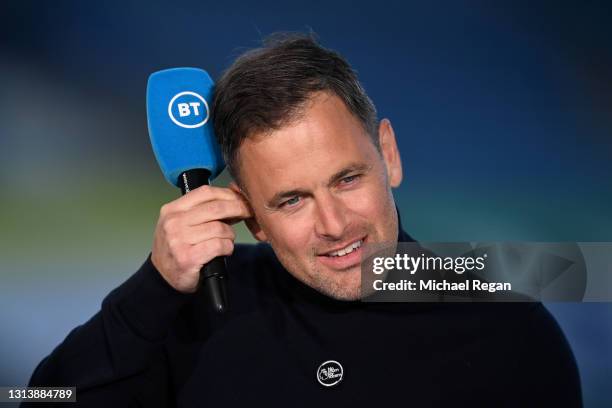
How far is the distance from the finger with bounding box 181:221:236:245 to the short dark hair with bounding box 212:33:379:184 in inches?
7.6

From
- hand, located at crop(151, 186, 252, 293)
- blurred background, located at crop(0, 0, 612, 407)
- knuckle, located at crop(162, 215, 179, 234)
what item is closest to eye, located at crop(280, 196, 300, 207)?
hand, located at crop(151, 186, 252, 293)

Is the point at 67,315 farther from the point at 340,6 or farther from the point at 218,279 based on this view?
the point at 340,6

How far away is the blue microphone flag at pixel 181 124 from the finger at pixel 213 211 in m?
0.11

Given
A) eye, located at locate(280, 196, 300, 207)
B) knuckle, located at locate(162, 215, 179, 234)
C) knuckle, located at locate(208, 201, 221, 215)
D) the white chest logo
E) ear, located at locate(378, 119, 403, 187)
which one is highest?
ear, located at locate(378, 119, 403, 187)

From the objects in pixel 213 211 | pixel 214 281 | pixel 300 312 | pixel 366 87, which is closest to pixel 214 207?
pixel 213 211

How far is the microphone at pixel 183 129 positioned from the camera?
1404 mm

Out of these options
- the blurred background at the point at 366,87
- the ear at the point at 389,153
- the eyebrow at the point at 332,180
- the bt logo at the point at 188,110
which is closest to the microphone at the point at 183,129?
the bt logo at the point at 188,110

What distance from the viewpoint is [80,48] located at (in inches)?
81.7

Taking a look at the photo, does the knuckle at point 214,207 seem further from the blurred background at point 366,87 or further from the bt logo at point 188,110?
the blurred background at point 366,87

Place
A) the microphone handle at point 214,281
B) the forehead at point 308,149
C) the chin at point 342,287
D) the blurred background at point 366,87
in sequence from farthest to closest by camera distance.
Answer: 1. the blurred background at point 366,87
2. the chin at point 342,287
3. the forehead at point 308,149
4. the microphone handle at point 214,281

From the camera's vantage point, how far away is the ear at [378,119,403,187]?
1566 millimetres

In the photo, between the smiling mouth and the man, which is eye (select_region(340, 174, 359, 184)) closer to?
the man

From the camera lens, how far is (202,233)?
1.32 meters

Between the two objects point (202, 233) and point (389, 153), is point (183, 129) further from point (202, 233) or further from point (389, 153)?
point (389, 153)
